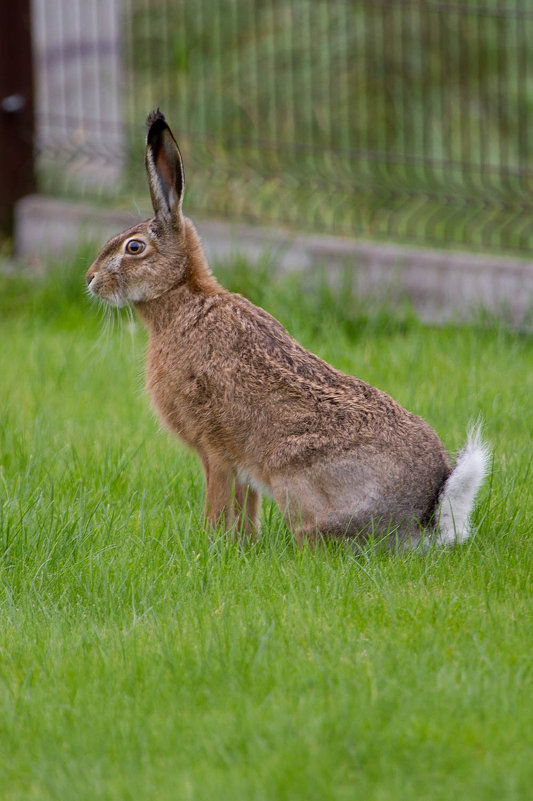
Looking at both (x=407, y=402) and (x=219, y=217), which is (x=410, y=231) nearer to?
(x=219, y=217)

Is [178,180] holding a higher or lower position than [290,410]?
higher

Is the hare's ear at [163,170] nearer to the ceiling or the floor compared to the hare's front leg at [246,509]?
nearer to the ceiling

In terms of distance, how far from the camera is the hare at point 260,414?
397 cm

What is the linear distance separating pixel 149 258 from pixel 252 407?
32.7 inches

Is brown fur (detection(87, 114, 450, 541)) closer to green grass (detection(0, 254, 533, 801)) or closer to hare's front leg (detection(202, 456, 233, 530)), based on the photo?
hare's front leg (detection(202, 456, 233, 530))

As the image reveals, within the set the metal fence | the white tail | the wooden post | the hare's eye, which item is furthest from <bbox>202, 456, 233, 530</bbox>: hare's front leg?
the wooden post

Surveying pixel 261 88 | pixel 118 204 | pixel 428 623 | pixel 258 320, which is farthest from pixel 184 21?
pixel 428 623

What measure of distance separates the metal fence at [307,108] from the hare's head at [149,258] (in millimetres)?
3580

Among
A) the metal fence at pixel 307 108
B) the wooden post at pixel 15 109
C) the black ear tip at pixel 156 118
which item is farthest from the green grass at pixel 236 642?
the wooden post at pixel 15 109

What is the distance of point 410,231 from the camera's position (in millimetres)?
7992

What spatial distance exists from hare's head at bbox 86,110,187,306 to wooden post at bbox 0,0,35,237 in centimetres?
494

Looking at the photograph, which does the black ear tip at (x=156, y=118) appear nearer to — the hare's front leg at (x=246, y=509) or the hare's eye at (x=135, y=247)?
the hare's eye at (x=135, y=247)

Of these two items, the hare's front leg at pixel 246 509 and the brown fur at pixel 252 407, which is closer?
the brown fur at pixel 252 407

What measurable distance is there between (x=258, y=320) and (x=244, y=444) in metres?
0.51
